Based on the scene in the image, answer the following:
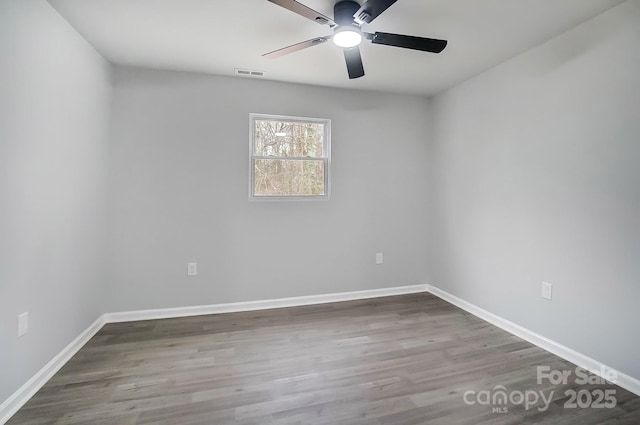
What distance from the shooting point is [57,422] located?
1.64 m

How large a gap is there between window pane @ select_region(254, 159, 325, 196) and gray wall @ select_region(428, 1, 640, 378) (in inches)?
64.9

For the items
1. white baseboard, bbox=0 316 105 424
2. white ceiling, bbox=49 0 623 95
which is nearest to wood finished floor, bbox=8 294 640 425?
white baseboard, bbox=0 316 105 424

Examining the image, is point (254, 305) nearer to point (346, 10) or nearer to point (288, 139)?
point (288, 139)

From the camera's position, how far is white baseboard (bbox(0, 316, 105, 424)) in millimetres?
1673

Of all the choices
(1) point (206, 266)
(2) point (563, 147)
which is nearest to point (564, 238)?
(2) point (563, 147)

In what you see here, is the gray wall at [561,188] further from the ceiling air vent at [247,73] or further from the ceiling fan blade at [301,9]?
the ceiling air vent at [247,73]

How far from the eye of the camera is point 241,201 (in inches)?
129

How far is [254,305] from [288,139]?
1910 mm

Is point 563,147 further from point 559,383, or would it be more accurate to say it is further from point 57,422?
point 57,422

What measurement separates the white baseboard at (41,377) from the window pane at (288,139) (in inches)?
90.0

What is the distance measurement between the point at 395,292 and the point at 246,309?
1.84 meters

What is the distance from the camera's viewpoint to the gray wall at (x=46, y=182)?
169 cm

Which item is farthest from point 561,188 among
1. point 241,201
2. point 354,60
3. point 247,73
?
point 247,73

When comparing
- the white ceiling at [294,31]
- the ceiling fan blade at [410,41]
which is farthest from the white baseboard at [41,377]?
the ceiling fan blade at [410,41]
